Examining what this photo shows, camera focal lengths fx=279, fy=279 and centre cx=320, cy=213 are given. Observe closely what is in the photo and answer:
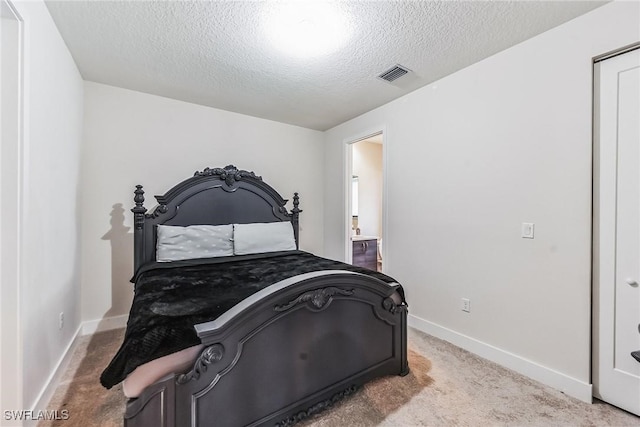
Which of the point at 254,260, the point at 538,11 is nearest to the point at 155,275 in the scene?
the point at 254,260

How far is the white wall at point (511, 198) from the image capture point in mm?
1824

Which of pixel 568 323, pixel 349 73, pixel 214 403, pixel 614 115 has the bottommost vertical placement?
pixel 214 403

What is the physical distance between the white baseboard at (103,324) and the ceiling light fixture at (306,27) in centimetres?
305

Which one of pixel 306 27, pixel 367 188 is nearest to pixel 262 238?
pixel 306 27

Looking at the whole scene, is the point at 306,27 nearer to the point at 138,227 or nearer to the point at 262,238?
the point at 262,238

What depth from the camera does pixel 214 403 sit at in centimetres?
128

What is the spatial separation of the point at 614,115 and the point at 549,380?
1793 millimetres

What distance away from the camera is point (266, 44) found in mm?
2092

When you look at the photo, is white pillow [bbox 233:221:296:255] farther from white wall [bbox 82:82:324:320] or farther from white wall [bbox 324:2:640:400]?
white wall [bbox 324:2:640:400]

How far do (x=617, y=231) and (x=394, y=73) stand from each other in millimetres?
1980

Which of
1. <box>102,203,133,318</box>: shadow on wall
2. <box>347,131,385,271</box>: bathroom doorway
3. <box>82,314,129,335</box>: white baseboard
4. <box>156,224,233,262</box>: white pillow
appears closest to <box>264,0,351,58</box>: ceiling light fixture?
<box>156,224,233,262</box>: white pillow

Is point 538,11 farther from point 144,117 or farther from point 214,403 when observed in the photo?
point 144,117

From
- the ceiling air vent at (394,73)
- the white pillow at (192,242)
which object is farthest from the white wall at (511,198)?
the white pillow at (192,242)

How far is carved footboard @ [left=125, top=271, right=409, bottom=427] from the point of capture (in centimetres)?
122
